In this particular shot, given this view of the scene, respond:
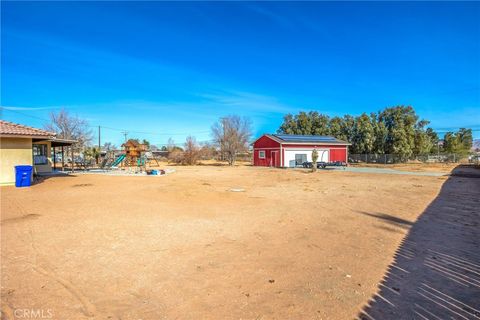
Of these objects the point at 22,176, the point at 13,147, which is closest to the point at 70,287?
the point at 22,176

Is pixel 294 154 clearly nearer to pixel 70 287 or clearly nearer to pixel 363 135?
pixel 363 135

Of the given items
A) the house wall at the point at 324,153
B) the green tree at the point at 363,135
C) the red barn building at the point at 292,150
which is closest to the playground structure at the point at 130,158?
the red barn building at the point at 292,150

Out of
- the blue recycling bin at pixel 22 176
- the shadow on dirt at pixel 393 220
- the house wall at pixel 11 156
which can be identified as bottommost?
the shadow on dirt at pixel 393 220

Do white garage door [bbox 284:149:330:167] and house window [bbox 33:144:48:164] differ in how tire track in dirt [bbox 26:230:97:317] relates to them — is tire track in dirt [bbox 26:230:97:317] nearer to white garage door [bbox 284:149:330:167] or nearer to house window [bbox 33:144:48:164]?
house window [bbox 33:144:48:164]

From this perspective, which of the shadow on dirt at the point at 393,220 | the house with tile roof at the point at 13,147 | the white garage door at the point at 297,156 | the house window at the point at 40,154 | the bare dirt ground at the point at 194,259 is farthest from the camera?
the white garage door at the point at 297,156

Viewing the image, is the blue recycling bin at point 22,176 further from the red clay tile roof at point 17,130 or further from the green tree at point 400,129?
the green tree at point 400,129

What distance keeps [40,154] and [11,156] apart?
23.4 feet

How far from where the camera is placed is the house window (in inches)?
787

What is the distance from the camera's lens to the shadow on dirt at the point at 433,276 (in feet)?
10.4

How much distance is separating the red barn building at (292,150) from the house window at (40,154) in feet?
77.6

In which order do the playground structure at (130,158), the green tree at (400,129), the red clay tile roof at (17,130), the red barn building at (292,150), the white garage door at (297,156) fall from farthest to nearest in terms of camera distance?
the green tree at (400,129) → the white garage door at (297,156) → the red barn building at (292,150) → the playground structure at (130,158) → the red clay tile roof at (17,130)

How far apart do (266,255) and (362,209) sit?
207 inches

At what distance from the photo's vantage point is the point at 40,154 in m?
20.6

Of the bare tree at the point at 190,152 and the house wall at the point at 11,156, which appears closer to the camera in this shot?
the house wall at the point at 11,156
